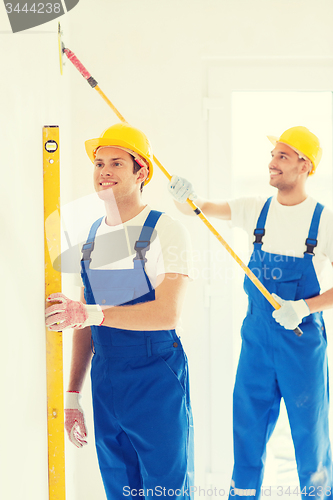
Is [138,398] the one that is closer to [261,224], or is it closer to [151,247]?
[151,247]

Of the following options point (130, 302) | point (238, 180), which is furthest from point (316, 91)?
point (130, 302)

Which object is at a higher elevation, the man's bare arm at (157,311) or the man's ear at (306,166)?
the man's ear at (306,166)

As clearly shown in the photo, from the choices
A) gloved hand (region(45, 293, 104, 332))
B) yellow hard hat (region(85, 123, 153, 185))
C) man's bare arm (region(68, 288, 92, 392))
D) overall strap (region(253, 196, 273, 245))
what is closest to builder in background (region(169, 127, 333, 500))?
overall strap (region(253, 196, 273, 245))

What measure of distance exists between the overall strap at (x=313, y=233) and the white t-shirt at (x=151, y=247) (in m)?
0.70

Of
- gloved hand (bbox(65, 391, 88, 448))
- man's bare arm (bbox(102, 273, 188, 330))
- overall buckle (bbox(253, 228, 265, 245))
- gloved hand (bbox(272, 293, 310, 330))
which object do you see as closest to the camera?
man's bare arm (bbox(102, 273, 188, 330))

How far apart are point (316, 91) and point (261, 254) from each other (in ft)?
3.24

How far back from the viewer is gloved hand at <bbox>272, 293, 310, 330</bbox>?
1.69 meters

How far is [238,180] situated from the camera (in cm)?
223

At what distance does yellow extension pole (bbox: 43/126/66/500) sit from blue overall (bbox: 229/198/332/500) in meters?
1.02

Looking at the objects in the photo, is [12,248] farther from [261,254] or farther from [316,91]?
[316,91]

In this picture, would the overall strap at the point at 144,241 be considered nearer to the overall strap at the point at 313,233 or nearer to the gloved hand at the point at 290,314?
the gloved hand at the point at 290,314

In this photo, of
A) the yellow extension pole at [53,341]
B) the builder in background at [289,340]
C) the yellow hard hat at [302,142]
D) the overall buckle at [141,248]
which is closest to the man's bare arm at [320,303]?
the builder in background at [289,340]

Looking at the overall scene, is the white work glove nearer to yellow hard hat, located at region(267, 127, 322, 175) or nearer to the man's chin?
the man's chin

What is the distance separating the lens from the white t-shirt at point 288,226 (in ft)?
6.09
